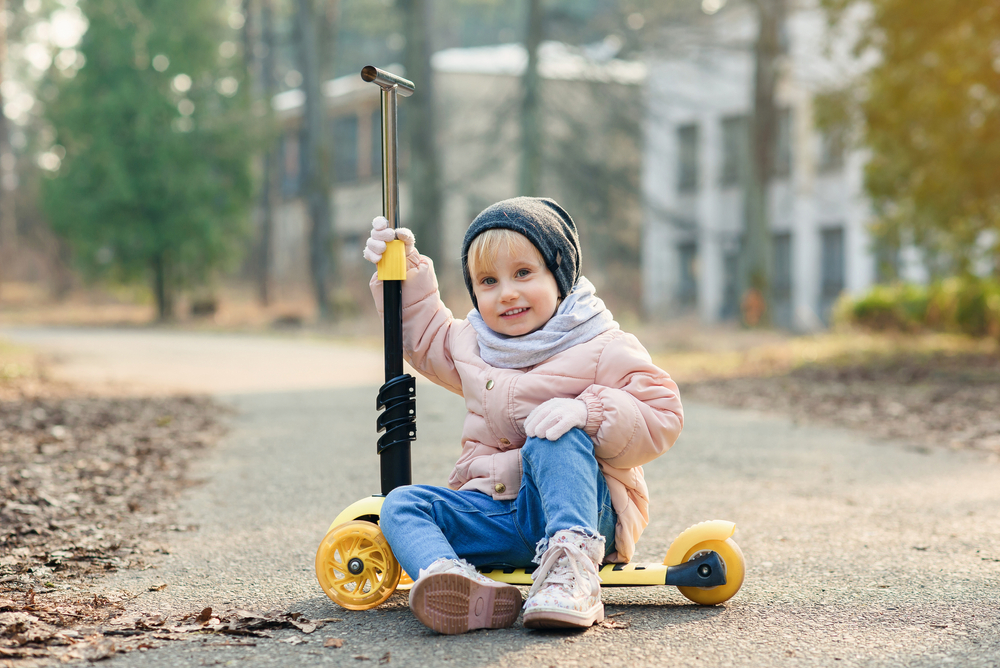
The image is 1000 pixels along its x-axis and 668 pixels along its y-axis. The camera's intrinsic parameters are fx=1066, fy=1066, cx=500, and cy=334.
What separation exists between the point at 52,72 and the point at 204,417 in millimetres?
19358

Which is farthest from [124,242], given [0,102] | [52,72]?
[0,102]

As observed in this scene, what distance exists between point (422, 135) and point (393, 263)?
16.8 meters

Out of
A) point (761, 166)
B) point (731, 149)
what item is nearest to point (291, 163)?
point (731, 149)

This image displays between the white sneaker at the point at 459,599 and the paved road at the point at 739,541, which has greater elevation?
the white sneaker at the point at 459,599

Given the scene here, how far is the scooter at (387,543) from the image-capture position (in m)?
3.00

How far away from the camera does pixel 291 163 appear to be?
125 feet

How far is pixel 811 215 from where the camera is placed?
25.5m

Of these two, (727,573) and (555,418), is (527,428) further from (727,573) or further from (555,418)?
(727,573)

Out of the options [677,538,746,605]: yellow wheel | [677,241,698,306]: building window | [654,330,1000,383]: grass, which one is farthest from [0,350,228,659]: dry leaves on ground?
[677,241,698,306]: building window

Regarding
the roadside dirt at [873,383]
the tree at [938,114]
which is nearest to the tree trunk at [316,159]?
the roadside dirt at [873,383]

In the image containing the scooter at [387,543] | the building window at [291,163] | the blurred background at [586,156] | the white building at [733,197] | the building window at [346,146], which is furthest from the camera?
the building window at [291,163]

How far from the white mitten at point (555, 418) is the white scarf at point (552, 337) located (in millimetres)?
203

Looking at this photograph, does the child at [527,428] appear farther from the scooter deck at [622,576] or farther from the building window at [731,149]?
the building window at [731,149]

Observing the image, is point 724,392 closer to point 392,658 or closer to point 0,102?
point 392,658
